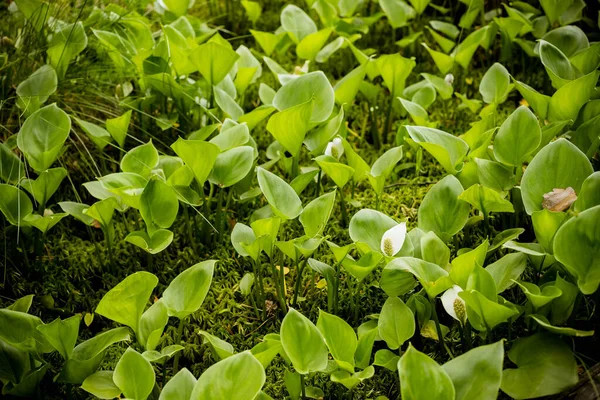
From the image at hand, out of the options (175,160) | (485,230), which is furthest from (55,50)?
(485,230)

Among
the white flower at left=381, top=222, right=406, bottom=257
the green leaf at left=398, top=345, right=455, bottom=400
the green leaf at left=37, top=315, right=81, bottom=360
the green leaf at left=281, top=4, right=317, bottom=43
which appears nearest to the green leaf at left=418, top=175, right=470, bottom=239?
the white flower at left=381, top=222, right=406, bottom=257

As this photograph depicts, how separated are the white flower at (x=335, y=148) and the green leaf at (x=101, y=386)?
0.79 m

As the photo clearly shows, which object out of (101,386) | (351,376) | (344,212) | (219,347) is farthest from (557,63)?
(101,386)

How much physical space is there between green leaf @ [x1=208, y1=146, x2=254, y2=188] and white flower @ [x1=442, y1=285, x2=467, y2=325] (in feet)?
2.04

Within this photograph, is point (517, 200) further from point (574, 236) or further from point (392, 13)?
point (392, 13)

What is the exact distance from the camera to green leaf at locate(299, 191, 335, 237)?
1485 mm

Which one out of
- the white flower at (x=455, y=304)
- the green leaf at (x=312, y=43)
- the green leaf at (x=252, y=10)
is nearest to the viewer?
the white flower at (x=455, y=304)

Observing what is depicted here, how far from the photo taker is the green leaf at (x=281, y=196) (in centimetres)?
150

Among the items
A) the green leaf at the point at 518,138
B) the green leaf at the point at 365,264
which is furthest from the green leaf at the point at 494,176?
the green leaf at the point at 365,264

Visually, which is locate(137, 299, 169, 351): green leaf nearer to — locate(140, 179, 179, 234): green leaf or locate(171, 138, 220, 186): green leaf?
locate(140, 179, 179, 234): green leaf

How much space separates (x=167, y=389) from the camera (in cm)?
116

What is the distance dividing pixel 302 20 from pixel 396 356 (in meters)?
1.41

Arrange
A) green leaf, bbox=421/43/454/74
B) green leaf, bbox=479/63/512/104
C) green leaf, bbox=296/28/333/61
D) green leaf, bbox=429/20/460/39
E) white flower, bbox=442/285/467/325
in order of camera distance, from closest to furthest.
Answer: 1. white flower, bbox=442/285/467/325
2. green leaf, bbox=479/63/512/104
3. green leaf, bbox=421/43/454/74
4. green leaf, bbox=296/28/333/61
5. green leaf, bbox=429/20/460/39

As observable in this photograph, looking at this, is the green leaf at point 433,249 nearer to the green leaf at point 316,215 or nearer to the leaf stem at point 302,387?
the green leaf at point 316,215
